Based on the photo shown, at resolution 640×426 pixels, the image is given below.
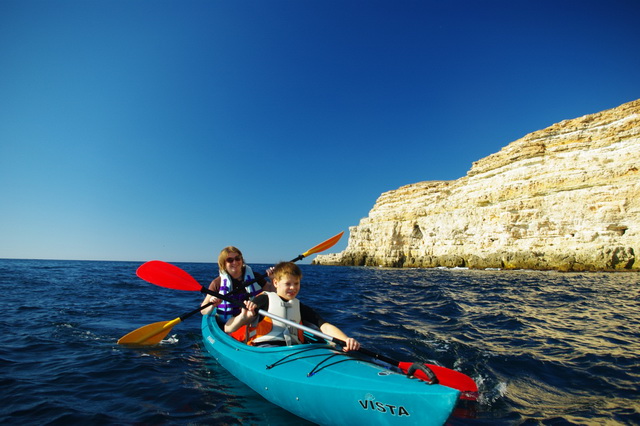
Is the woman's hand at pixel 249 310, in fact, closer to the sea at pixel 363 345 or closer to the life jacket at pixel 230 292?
the sea at pixel 363 345

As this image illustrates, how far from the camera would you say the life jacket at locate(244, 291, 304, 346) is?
3459 millimetres

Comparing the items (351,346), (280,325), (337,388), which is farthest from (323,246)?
(337,388)

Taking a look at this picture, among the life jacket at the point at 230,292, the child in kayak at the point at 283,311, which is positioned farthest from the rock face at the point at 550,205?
the child in kayak at the point at 283,311

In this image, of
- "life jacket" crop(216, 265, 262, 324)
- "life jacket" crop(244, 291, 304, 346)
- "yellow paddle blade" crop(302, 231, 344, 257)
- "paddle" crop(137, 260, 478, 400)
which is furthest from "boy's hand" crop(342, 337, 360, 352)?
"yellow paddle blade" crop(302, 231, 344, 257)

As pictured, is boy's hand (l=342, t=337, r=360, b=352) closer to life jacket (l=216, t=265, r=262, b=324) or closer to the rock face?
life jacket (l=216, t=265, r=262, b=324)

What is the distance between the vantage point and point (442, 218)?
3472cm

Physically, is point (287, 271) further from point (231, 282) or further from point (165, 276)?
point (165, 276)

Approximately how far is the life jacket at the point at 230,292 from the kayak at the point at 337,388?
1.42 meters

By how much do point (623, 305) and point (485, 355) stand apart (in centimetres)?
668

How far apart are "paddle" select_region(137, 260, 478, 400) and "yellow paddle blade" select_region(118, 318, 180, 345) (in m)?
0.70

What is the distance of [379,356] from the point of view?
9.62ft

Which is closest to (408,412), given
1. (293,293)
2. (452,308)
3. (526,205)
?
(293,293)

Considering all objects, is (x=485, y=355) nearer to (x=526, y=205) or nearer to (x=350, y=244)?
(x=526, y=205)

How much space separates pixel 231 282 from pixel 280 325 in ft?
5.97
